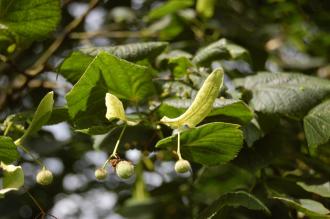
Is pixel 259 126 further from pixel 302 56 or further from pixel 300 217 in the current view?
pixel 302 56

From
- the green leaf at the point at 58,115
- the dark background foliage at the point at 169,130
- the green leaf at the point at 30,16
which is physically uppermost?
the green leaf at the point at 30,16

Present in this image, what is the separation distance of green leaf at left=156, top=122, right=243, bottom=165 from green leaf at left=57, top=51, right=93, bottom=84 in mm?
269

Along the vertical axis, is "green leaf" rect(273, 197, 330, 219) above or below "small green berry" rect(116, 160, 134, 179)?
below

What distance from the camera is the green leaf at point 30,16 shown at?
116 cm

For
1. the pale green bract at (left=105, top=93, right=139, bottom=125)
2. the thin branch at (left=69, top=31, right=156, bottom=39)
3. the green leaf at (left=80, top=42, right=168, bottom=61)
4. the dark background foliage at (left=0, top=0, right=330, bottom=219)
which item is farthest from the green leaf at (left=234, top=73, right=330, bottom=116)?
the thin branch at (left=69, top=31, right=156, bottom=39)

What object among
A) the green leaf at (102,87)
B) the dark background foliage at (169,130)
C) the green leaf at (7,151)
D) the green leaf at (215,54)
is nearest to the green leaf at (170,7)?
the dark background foliage at (169,130)

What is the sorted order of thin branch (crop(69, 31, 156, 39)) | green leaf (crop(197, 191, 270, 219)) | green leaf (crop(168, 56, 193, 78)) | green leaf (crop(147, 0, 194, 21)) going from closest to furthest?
green leaf (crop(197, 191, 270, 219))
green leaf (crop(168, 56, 193, 78))
green leaf (crop(147, 0, 194, 21))
thin branch (crop(69, 31, 156, 39))

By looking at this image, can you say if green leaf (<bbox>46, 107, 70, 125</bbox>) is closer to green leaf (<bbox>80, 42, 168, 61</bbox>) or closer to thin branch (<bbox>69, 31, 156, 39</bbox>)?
green leaf (<bbox>80, 42, 168, 61</bbox>)

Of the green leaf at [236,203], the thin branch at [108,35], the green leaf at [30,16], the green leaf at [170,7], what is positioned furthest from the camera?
the thin branch at [108,35]

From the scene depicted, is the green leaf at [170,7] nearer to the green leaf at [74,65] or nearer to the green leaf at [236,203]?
the green leaf at [74,65]

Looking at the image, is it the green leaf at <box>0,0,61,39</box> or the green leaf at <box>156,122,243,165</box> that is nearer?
the green leaf at <box>156,122,243,165</box>

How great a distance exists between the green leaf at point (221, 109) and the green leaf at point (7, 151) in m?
0.31

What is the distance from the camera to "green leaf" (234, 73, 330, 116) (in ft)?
3.94

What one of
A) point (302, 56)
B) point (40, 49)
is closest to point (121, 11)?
point (40, 49)
